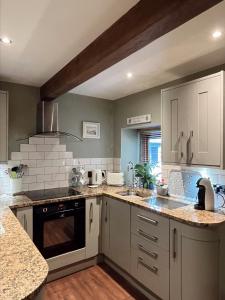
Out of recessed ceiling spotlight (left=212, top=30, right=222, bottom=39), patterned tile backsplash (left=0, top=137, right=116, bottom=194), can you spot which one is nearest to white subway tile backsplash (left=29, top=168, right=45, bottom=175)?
patterned tile backsplash (left=0, top=137, right=116, bottom=194)

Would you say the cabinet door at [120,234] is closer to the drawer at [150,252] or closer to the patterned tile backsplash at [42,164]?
the drawer at [150,252]

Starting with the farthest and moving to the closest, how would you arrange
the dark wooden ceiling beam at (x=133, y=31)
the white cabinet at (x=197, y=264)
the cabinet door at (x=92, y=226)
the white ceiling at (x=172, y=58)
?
1. the cabinet door at (x=92, y=226)
2. the white cabinet at (x=197, y=264)
3. the white ceiling at (x=172, y=58)
4. the dark wooden ceiling beam at (x=133, y=31)

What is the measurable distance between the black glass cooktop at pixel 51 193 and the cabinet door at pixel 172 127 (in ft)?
3.88

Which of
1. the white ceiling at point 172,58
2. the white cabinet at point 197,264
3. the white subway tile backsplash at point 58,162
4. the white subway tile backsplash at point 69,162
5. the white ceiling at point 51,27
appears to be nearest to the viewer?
the white ceiling at point 51,27

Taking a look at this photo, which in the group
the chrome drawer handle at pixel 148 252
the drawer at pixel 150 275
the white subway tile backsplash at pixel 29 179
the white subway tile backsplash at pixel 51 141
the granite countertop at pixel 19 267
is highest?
the white subway tile backsplash at pixel 51 141

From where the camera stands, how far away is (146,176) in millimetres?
2916

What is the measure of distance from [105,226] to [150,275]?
83 centimetres

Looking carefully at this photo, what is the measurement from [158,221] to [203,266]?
1.55ft

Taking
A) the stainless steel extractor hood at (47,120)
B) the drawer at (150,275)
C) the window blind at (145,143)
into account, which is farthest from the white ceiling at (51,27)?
the drawer at (150,275)

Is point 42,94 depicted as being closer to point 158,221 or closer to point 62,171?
point 62,171

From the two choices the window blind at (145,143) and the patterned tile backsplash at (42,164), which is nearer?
the patterned tile backsplash at (42,164)

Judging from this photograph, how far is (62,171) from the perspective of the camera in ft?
9.96

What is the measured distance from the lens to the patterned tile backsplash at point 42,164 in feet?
8.81

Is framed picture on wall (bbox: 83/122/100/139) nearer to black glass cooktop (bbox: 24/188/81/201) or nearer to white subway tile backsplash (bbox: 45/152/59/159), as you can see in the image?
white subway tile backsplash (bbox: 45/152/59/159)
